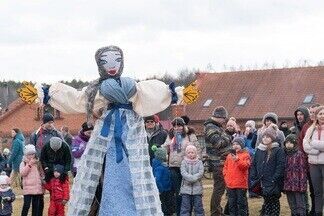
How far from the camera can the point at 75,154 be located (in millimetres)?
13297

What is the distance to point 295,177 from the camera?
11742mm

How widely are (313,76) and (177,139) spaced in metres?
33.1

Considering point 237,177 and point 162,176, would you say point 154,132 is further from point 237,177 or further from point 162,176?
point 237,177

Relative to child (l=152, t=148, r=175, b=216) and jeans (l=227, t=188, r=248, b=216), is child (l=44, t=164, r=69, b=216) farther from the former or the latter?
jeans (l=227, t=188, r=248, b=216)

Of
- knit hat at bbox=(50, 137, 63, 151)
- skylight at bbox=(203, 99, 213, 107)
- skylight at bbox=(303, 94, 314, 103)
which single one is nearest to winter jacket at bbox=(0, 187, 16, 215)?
knit hat at bbox=(50, 137, 63, 151)

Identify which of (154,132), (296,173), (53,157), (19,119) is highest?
(19,119)

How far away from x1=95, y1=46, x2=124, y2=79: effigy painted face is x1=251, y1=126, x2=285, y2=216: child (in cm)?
347

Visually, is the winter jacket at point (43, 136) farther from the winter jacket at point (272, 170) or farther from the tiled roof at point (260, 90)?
the tiled roof at point (260, 90)

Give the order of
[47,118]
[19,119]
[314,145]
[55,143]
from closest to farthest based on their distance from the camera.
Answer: [314,145]
[55,143]
[47,118]
[19,119]

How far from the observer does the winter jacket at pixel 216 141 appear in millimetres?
12266

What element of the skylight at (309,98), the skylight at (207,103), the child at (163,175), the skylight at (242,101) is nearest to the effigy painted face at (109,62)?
the child at (163,175)

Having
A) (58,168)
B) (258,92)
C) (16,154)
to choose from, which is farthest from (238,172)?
(258,92)

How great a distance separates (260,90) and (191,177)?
35.3m

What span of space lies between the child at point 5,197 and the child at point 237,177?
3.20 m
